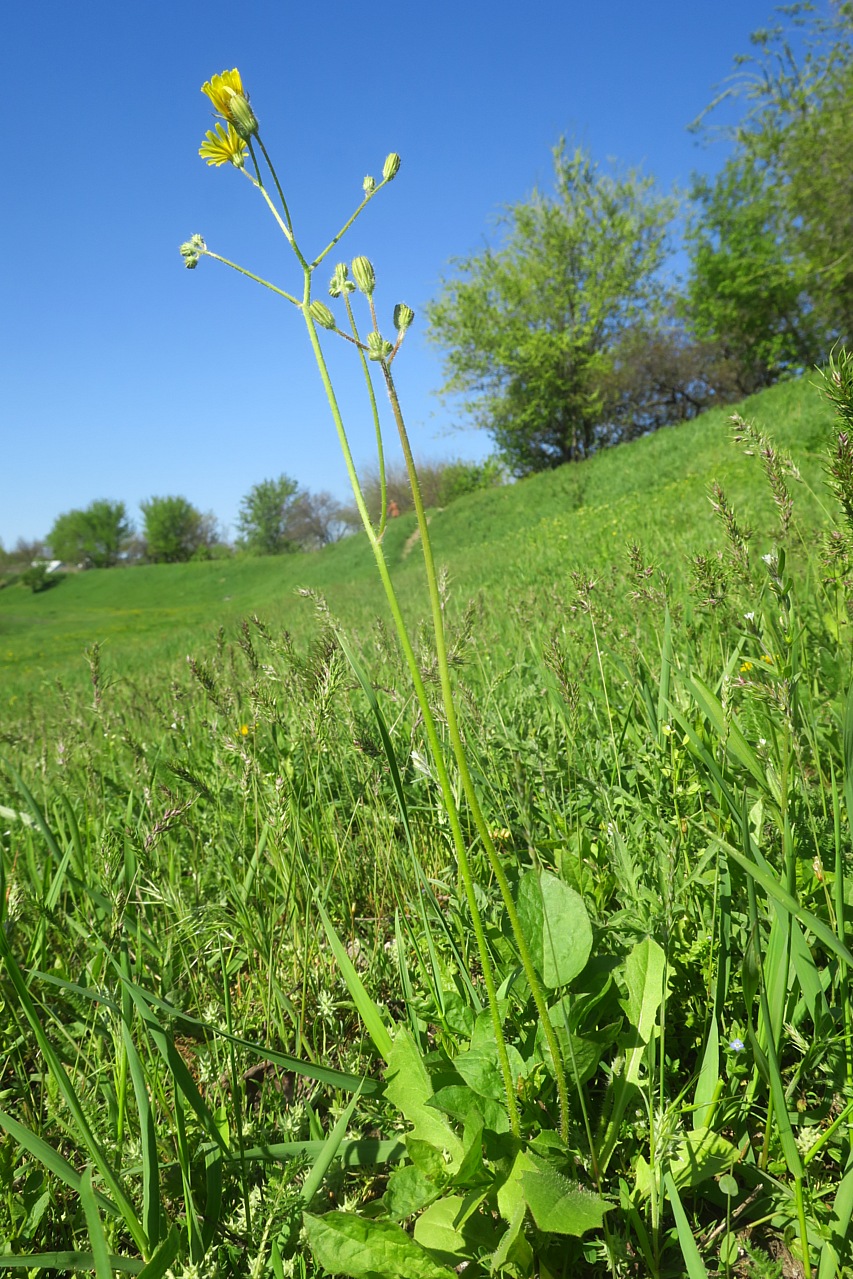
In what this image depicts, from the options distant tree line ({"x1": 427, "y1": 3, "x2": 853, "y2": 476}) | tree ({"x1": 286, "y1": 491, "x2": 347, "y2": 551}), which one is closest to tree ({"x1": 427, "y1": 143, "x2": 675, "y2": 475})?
distant tree line ({"x1": 427, "y1": 3, "x2": 853, "y2": 476})

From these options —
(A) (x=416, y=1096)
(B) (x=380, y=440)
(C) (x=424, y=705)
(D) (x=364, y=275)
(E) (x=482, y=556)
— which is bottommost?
(A) (x=416, y=1096)

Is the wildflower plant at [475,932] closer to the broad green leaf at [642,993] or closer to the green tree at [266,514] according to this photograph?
the broad green leaf at [642,993]

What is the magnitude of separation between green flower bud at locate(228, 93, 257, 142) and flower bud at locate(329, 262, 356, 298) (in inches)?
7.2

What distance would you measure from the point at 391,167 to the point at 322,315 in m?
0.25

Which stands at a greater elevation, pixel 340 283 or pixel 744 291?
pixel 744 291

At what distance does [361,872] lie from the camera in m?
1.82

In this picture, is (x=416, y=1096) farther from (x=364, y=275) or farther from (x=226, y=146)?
(x=226, y=146)

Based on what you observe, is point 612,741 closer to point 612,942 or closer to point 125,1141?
point 612,942

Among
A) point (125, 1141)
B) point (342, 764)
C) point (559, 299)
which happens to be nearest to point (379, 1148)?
point (125, 1141)

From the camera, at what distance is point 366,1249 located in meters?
0.87

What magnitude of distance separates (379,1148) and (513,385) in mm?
31217

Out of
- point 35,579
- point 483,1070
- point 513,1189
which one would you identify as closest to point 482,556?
point 483,1070

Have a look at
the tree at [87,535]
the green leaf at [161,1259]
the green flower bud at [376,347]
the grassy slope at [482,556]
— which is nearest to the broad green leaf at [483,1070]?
the green leaf at [161,1259]

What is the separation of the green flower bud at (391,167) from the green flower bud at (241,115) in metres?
0.17
